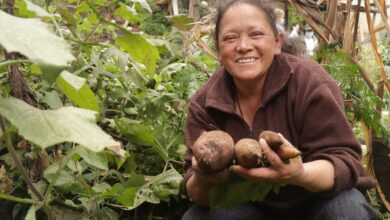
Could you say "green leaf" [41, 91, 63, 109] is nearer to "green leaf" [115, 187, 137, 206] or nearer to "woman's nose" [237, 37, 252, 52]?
"green leaf" [115, 187, 137, 206]

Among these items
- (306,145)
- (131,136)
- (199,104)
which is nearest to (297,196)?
(306,145)

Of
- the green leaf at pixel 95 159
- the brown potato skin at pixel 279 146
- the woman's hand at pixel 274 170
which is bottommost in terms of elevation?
the green leaf at pixel 95 159

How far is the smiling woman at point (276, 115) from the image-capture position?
1407 millimetres

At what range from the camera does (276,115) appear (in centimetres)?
153

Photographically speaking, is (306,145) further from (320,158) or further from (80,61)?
(80,61)

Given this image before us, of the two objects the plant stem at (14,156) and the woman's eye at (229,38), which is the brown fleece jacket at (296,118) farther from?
the plant stem at (14,156)

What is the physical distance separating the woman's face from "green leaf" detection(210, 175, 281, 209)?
0.34 meters

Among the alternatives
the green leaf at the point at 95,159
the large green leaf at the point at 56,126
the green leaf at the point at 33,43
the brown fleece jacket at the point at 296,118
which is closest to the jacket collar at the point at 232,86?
the brown fleece jacket at the point at 296,118

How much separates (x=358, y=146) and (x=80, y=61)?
81 cm

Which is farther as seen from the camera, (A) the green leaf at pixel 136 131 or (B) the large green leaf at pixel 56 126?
(A) the green leaf at pixel 136 131

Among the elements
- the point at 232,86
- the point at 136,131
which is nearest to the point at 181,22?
the point at 232,86

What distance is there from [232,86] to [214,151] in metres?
0.58

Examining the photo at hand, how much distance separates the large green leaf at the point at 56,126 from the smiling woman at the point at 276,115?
→ 600mm

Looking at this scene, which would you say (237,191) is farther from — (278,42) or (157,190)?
(278,42)
